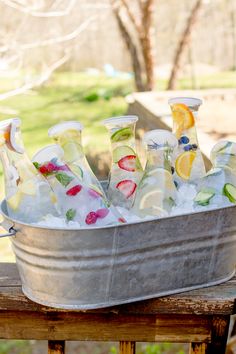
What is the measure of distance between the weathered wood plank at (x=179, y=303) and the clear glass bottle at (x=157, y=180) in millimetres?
158

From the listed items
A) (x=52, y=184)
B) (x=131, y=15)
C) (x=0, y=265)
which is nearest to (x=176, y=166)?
(x=52, y=184)

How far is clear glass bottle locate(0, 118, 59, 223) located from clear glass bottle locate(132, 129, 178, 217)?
0.15 metres

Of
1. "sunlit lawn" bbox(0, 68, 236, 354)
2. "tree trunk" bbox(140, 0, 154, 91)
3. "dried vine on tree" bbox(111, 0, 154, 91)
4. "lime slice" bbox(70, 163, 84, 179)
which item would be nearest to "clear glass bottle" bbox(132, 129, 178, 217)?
"lime slice" bbox(70, 163, 84, 179)

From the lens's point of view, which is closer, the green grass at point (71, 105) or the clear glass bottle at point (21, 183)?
the clear glass bottle at point (21, 183)

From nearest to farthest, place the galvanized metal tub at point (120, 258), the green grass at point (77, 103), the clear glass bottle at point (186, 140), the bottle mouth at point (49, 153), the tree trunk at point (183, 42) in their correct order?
the galvanized metal tub at point (120, 258) < the bottle mouth at point (49, 153) < the clear glass bottle at point (186, 140) < the green grass at point (77, 103) < the tree trunk at point (183, 42)

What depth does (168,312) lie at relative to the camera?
1.06m

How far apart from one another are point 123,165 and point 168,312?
0.94ft

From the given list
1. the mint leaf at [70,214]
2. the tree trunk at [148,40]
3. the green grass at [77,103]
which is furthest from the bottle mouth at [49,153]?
the tree trunk at [148,40]

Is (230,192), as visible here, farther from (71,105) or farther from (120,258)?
(71,105)

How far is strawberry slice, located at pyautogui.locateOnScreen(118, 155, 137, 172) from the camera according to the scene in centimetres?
114

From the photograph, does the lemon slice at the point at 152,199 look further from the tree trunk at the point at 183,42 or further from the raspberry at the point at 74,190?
the tree trunk at the point at 183,42

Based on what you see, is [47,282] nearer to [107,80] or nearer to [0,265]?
[0,265]

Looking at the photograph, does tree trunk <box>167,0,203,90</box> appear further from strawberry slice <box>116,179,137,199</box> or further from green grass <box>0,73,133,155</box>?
strawberry slice <box>116,179,137,199</box>

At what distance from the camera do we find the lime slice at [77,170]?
1.08 m
